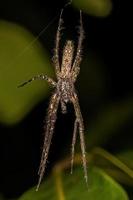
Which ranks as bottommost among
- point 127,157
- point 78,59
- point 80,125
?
point 127,157

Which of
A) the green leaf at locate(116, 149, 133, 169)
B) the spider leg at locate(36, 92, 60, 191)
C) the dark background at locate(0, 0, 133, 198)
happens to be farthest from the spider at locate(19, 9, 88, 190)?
→ the dark background at locate(0, 0, 133, 198)

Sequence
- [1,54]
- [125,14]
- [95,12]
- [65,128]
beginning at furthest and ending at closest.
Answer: [65,128] < [125,14] < [1,54] < [95,12]

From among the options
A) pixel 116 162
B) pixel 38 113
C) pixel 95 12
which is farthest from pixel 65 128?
pixel 95 12

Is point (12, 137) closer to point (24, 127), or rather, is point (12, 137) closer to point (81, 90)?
point (24, 127)

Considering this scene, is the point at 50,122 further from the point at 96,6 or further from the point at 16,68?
the point at 96,6

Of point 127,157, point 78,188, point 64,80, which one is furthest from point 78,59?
point 127,157

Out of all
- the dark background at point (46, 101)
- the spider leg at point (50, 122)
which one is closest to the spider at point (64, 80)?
the spider leg at point (50, 122)

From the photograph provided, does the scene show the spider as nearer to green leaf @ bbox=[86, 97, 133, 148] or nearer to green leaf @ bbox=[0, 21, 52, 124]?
green leaf @ bbox=[0, 21, 52, 124]

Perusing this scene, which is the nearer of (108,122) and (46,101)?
(46,101)
